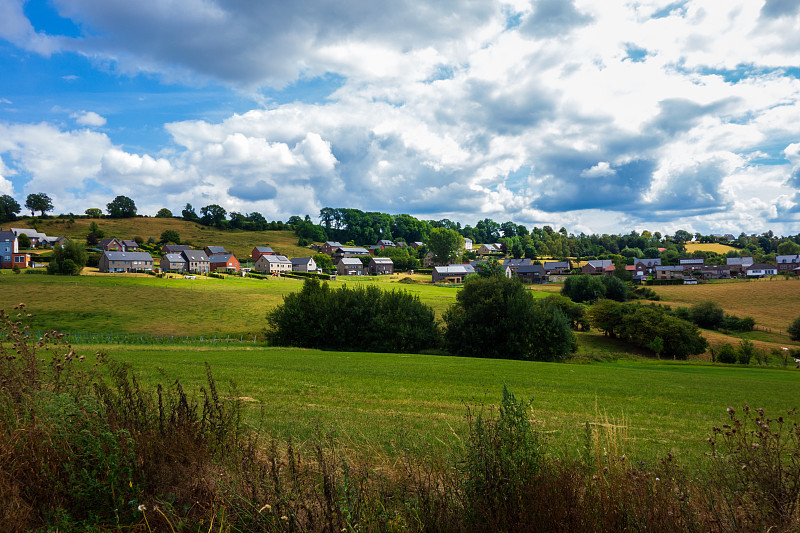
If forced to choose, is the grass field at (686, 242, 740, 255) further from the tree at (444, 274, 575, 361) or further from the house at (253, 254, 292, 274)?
the tree at (444, 274, 575, 361)

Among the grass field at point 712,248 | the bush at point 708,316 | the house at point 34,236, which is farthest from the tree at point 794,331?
the house at point 34,236

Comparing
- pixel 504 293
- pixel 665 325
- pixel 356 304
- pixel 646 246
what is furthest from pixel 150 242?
pixel 646 246

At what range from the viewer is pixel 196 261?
112m

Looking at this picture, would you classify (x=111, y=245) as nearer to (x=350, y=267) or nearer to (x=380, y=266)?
(x=350, y=267)

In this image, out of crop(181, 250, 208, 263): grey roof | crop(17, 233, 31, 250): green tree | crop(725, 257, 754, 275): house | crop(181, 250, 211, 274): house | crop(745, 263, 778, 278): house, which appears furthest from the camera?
crop(725, 257, 754, 275): house

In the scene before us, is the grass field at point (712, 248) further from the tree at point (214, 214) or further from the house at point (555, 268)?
the tree at point (214, 214)

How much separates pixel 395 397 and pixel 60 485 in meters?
11.9

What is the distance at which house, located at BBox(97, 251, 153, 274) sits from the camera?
92.5 metres

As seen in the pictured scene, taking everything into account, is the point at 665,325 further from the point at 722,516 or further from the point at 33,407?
the point at 33,407

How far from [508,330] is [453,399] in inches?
1238

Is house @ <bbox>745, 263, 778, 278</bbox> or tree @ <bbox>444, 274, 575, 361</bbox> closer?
tree @ <bbox>444, 274, 575, 361</bbox>

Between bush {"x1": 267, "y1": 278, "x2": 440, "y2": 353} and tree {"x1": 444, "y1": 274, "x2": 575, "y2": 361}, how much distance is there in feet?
14.9

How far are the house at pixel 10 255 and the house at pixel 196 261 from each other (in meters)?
31.5

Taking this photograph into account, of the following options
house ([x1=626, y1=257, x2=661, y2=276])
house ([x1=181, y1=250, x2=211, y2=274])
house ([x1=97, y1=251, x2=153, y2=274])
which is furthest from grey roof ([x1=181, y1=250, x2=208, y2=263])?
house ([x1=626, y1=257, x2=661, y2=276])
